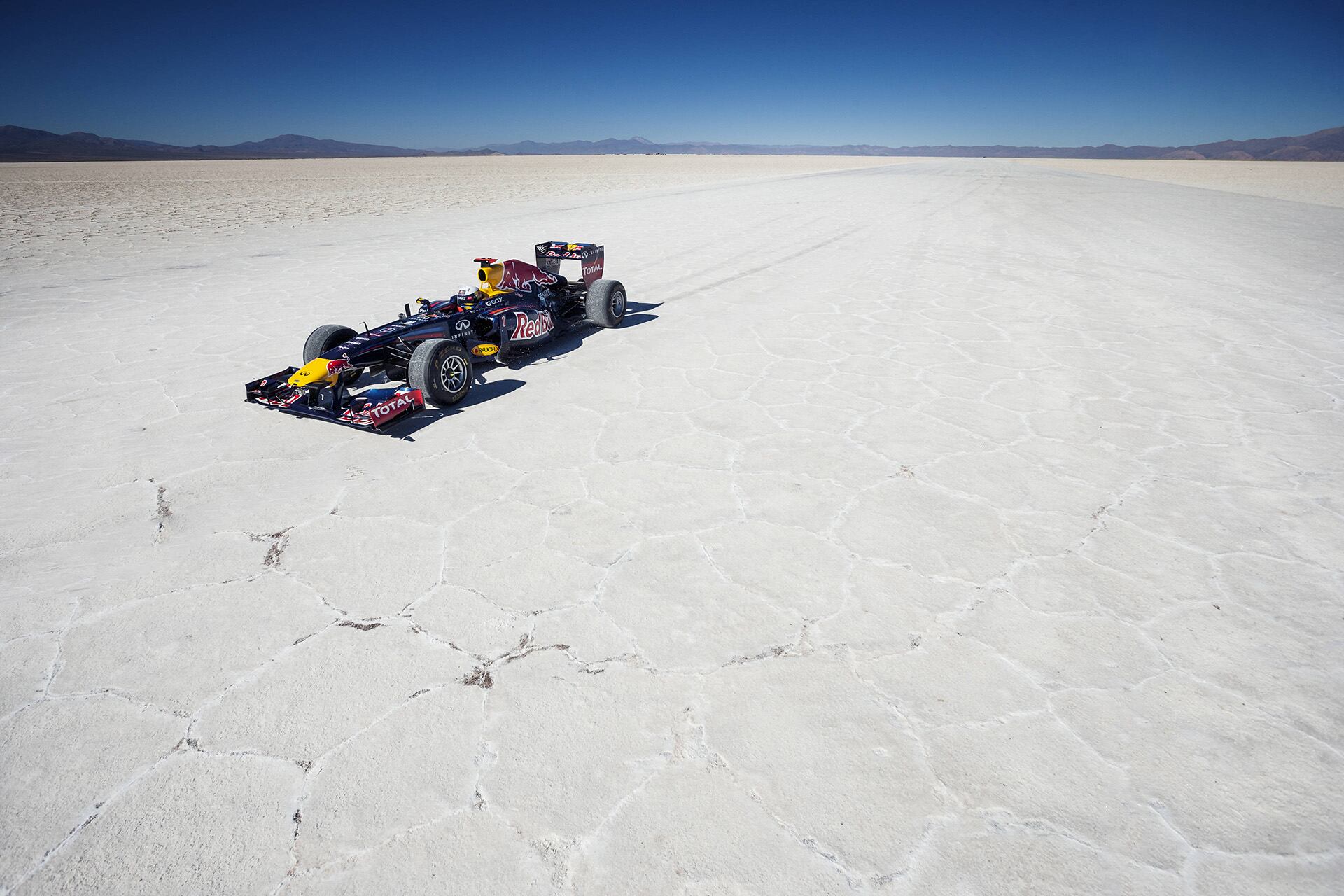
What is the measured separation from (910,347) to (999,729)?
15.8ft

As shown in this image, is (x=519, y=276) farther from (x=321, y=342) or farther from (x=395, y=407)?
(x=395, y=407)

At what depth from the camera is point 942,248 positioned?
39.9ft

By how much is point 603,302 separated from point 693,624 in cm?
493

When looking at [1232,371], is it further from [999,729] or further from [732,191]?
[732,191]

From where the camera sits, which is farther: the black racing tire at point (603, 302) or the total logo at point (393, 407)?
the black racing tire at point (603, 302)

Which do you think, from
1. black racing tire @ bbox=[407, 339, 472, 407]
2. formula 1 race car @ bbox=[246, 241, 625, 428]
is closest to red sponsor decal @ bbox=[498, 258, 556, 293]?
formula 1 race car @ bbox=[246, 241, 625, 428]

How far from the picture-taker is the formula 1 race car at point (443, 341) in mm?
4621

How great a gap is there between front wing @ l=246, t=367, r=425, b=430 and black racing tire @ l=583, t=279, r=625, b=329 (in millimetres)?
2767

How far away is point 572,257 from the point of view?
738cm

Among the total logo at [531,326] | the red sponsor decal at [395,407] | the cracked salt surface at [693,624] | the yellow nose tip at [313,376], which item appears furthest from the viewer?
the total logo at [531,326]

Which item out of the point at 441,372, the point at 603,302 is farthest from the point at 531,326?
the point at 441,372

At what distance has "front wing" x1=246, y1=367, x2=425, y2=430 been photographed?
441 centimetres

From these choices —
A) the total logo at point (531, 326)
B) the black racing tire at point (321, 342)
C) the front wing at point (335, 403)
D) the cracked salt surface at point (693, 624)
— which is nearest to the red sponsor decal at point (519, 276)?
the total logo at point (531, 326)

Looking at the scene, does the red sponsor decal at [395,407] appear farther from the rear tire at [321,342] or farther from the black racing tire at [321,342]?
the black racing tire at [321,342]
